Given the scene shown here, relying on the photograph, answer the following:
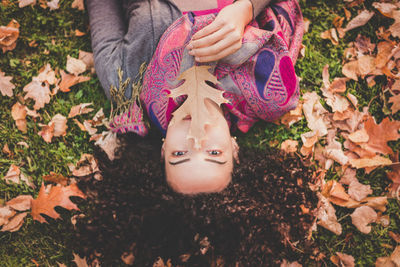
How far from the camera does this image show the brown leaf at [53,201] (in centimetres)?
233

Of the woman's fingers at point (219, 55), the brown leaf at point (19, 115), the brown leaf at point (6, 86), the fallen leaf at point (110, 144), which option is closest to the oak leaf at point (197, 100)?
the woman's fingers at point (219, 55)

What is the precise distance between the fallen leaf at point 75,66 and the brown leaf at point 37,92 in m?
0.27

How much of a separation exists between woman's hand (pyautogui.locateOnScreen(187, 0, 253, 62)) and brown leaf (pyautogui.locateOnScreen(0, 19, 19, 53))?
76.4 inches

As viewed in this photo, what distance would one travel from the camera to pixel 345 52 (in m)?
2.69

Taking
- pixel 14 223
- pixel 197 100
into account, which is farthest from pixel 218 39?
pixel 14 223

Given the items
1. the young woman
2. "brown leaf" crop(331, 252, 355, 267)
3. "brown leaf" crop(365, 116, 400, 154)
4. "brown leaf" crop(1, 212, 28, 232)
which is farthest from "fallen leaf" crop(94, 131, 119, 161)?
"brown leaf" crop(365, 116, 400, 154)

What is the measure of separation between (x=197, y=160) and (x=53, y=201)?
142 cm

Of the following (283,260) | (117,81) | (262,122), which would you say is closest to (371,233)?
(283,260)

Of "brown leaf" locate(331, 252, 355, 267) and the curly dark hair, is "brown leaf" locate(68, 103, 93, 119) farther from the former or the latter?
"brown leaf" locate(331, 252, 355, 267)

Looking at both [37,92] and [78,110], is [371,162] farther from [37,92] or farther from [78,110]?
[37,92]

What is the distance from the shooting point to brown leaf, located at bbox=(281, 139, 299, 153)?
248 centimetres

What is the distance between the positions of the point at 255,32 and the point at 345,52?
1190 millimetres

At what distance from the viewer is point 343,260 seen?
2.26 meters

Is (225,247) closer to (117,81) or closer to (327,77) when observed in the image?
(117,81)
